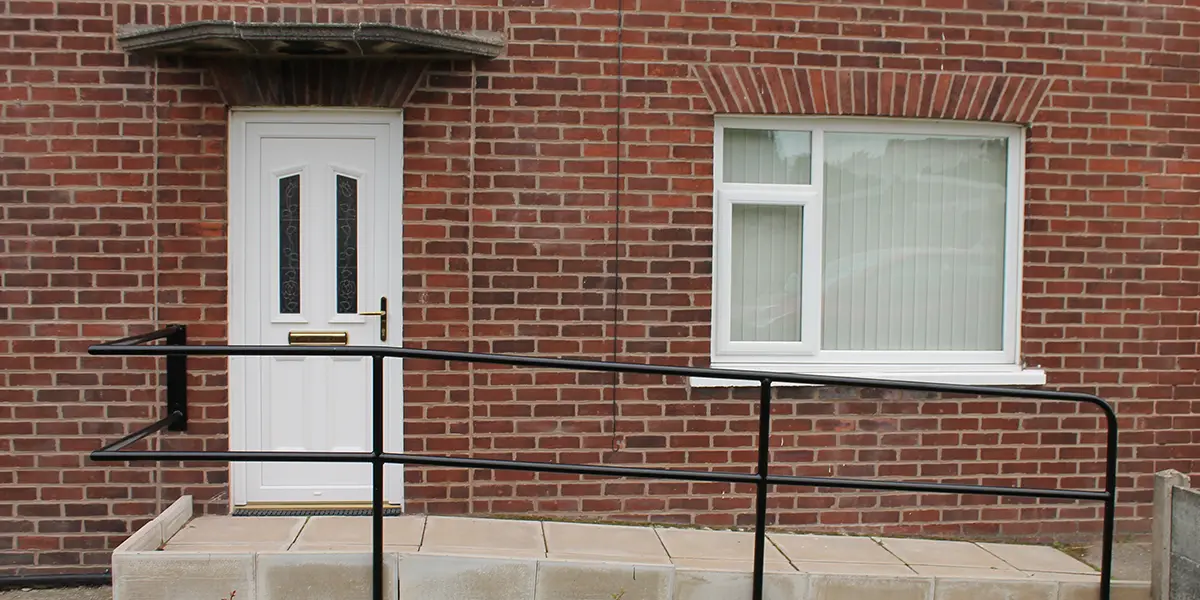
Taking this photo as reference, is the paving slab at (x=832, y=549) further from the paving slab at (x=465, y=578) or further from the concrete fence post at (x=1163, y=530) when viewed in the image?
the paving slab at (x=465, y=578)

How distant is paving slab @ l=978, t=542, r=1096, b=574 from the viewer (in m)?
4.78

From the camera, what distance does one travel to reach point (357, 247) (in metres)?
5.07

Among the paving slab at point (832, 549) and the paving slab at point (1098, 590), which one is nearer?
the paving slab at point (1098, 590)

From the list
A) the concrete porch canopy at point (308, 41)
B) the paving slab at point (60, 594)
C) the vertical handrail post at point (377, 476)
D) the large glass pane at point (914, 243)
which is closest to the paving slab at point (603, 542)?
the vertical handrail post at point (377, 476)

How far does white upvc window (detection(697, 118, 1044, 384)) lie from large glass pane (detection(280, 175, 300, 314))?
224 centimetres

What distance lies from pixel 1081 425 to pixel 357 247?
13.4 feet

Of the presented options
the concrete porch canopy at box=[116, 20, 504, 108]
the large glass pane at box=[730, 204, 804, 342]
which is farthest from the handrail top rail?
the concrete porch canopy at box=[116, 20, 504, 108]

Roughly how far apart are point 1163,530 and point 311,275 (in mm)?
4277

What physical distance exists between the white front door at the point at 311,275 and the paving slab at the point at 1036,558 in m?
3.16

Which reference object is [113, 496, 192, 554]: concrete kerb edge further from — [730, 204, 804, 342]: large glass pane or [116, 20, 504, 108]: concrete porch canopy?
[730, 204, 804, 342]: large glass pane

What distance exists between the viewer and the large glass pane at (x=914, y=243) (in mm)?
5418

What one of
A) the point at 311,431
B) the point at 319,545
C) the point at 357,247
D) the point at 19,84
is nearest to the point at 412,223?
the point at 357,247

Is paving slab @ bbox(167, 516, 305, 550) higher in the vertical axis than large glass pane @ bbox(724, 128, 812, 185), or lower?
lower

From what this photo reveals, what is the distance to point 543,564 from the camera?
416 centimetres
